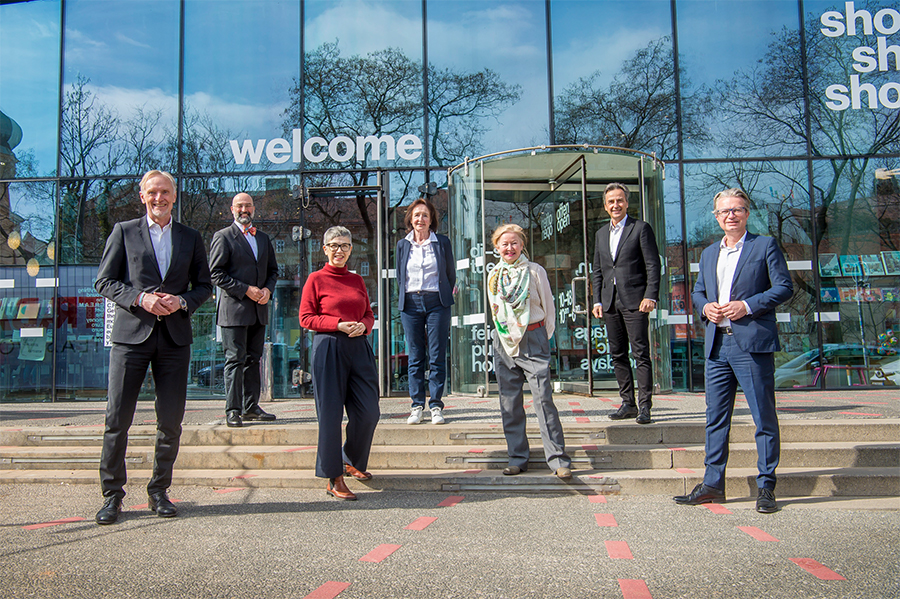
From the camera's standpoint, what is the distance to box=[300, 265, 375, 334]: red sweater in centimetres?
417

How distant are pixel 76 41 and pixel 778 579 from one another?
10.3 m

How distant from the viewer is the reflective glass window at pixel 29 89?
30.0ft

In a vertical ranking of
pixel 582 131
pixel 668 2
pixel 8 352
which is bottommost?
pixel 8 352

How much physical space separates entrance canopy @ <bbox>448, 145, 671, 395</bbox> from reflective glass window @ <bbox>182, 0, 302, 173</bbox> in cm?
265

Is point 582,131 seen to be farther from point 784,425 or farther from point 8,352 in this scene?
point 8,352

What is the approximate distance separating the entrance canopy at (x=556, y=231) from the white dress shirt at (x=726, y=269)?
2.82m

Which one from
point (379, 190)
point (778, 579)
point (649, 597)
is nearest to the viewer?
point (649, 597)

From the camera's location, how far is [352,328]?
4.15 meters

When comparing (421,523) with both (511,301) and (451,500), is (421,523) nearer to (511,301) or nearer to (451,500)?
(451,500)

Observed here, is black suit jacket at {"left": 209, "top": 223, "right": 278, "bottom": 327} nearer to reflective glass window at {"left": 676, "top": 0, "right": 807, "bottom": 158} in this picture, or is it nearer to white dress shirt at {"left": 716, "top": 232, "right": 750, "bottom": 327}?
white dress shirt at {"left": 716, "top": 232, "right": 750, "bottom": 327}

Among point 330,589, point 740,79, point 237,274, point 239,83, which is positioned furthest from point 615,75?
point 330,589

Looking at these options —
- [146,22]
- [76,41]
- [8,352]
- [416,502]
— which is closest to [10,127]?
[76,41]

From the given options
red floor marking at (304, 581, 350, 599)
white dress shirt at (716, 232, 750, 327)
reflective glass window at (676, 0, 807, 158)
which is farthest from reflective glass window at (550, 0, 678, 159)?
red floor marking at (304, 581, 350, 599)

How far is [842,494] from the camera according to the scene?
4.16 metres
